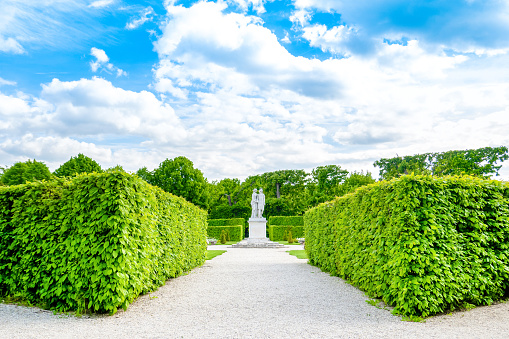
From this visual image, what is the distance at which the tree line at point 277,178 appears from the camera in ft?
114

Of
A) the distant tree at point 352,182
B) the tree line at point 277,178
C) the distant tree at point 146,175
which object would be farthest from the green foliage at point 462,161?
the distant tree at point 146,175

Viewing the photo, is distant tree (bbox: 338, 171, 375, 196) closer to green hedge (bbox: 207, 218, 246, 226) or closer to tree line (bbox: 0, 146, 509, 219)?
tree line (bbox: 0, 146, 509, 219)

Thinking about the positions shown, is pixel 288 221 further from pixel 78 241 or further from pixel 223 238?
pixel 78 241

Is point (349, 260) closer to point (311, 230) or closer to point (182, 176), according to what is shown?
point (311, 230)

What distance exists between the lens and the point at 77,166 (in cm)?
3541

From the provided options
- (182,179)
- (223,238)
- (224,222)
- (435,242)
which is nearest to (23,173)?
(182,179)

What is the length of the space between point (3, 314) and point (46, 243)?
1.21 m

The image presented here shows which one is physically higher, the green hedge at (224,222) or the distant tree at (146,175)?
the distant tree at (146,175)

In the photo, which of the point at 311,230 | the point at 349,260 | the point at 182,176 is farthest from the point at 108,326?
the point at 182,176

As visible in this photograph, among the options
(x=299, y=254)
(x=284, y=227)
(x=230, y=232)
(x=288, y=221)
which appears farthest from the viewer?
(x=288, y=221)

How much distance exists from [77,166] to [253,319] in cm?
3445

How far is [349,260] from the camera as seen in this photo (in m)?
8.43

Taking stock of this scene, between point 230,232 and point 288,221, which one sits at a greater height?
point 288,221

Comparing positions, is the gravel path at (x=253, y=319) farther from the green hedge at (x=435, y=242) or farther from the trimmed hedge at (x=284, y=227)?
the trimmed hedge at (x=284, y=227)
